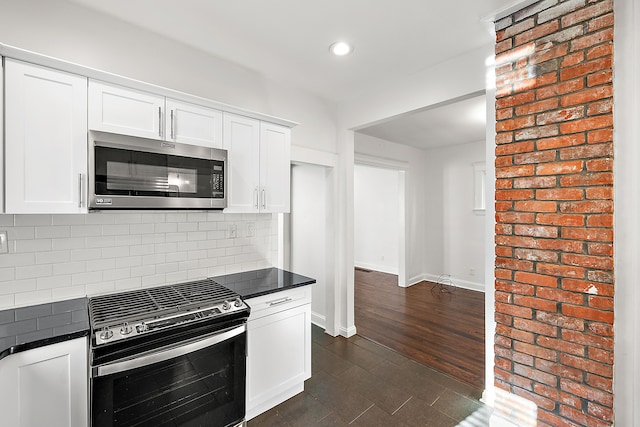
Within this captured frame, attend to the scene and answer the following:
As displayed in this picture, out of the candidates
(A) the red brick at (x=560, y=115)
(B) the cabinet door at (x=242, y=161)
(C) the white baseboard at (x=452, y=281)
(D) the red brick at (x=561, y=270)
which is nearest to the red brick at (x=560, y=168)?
(A) the red brick at (x=560, y=115)

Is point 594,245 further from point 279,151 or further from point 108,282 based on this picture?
point 108,282

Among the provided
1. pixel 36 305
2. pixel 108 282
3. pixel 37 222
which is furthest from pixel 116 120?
pixel 36 305

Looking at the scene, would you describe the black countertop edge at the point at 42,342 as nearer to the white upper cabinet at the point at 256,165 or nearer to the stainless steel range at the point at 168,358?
the stainless steel range at the point at 168,358

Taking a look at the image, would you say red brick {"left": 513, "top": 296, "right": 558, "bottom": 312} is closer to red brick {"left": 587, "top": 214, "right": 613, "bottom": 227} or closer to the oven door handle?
red brick {"left": 587, "top": 214, "right": 613, "bottom": 227}

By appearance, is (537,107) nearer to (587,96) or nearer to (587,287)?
(587,96)

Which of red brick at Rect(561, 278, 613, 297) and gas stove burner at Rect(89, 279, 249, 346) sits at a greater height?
red brick at Rect(561, 278, 613, 297)

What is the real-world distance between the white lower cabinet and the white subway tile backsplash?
67 centimetres

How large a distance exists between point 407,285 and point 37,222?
543 centimetres

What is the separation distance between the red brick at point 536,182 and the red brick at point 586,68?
1.88 feet

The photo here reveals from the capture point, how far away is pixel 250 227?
9.29 ft

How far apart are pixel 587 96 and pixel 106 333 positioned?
2.83 meters

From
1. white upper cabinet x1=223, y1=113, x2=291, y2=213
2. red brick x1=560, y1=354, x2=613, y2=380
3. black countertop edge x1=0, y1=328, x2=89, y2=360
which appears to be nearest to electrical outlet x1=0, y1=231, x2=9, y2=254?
black countertop edge x1=0, y1=328, x2=89, y2=360

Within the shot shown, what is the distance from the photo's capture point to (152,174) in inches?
75.2

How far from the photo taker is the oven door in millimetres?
1490
